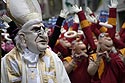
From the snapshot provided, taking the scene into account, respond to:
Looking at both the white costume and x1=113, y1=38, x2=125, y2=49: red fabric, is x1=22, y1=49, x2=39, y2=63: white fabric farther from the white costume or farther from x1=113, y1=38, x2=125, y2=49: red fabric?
x1=113, y1=38, x2=125, y2=49: red fabric

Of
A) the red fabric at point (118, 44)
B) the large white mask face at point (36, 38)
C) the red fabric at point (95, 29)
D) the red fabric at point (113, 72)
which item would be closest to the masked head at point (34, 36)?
the large white mask face at point (36, 38)

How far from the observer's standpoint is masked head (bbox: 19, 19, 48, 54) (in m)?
4.77

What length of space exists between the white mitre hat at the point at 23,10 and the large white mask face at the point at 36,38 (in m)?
0.11

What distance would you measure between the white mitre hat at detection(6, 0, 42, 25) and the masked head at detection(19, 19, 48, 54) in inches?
Answer: 3.0

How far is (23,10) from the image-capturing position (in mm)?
4883

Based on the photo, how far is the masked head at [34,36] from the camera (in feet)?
15.6

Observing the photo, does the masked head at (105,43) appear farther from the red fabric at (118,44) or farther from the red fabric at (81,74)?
the red fabric at (118,44)

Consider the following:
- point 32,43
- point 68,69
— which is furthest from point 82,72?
point 32,43

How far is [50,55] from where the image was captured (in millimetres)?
4879

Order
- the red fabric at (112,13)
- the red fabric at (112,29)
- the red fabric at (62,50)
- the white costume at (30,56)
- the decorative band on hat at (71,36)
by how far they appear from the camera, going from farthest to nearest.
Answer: the red fabric at (62,50)
the decorative band on hat at (71,36)
the red fabric at (112,13)
the red fabric at (112,29)
the white costume at (30,56)

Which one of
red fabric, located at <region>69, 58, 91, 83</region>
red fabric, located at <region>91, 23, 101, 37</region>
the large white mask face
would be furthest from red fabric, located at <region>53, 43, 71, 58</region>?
the large white mask face

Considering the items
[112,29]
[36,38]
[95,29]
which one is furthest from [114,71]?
[36,38]

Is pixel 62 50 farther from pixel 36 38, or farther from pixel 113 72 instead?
pixel 36 38

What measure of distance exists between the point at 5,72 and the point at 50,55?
1.59ft
